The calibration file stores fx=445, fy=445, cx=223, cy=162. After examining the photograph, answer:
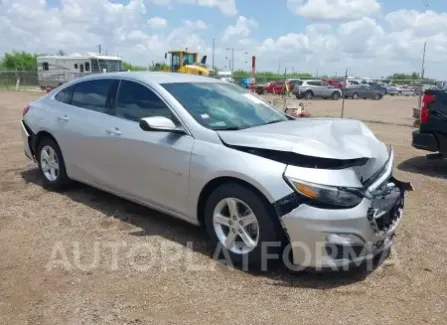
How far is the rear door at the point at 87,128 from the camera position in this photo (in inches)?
188

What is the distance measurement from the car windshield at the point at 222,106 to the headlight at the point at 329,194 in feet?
3.45

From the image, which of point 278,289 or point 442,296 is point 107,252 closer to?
point 278,289

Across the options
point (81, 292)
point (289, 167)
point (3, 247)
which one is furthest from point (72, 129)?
point (289, 167)

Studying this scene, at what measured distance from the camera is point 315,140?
11.6 feet

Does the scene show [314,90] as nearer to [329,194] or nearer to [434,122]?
[434,122]

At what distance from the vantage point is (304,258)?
3301 mm

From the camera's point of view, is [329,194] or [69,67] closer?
[329,194]

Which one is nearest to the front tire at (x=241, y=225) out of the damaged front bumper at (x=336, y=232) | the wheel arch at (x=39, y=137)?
the damaged front bumper at (x=336, y=232)

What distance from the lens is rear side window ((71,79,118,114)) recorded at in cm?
485

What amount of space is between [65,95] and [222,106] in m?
2.31

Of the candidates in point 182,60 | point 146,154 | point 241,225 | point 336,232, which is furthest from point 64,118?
point 182,60

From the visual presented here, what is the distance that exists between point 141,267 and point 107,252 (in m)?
0.45

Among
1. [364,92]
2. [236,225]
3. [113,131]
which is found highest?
[364,92]

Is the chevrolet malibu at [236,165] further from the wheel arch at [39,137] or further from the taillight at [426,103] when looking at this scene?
the taillight at [426,103]
